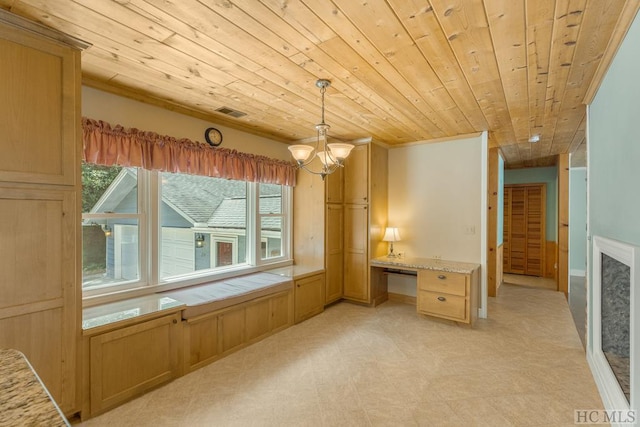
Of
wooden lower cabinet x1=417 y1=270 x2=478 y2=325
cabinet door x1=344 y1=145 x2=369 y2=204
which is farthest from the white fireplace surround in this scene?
cabinet door x1=344 y1=145 x2=369 y2=204

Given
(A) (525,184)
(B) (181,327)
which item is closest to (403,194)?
(B) (181,327)

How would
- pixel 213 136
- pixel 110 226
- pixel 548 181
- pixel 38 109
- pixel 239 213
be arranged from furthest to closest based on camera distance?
pixel 548 181 → pixel 239 213 → pixel 213 136 → pixel 110 226 → pixel 38 109

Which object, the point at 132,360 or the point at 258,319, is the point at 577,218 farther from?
the point at 132,360

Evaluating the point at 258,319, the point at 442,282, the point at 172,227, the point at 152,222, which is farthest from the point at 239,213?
the point at 442,282

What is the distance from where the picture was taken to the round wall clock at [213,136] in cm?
330

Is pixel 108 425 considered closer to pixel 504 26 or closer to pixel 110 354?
pixel 110 354

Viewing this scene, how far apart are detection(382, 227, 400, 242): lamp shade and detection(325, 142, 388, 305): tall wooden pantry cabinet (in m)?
0.15

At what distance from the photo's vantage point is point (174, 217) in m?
3.19

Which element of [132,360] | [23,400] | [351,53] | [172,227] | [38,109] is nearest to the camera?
[23,400]

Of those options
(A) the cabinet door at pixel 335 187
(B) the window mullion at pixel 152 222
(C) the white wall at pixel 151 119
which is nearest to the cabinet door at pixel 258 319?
(B) the window mullion at pixel 152 222

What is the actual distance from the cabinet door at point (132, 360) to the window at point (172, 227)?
620 mm

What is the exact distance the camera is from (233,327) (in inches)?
116

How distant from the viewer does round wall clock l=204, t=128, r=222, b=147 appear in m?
3.30

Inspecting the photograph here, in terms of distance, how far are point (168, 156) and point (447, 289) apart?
3377 mm
